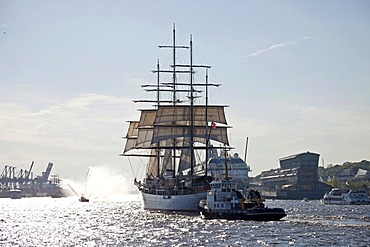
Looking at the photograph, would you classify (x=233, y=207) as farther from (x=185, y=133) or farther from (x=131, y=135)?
(x=131, y=135)

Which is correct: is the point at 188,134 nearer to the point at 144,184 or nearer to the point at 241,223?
the point at 144,184

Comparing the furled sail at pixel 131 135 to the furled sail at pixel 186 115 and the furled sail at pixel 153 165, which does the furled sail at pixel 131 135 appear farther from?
the furled sail at pixel 186 115

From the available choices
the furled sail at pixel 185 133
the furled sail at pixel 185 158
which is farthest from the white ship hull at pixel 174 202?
the furled sail at pixel 185 133

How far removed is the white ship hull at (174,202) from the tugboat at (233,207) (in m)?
24.6

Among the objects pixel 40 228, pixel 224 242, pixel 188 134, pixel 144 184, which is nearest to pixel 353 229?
pixel 224 242

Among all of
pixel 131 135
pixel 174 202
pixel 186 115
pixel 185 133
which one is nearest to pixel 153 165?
pixel 131 135

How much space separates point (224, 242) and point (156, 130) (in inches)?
3667

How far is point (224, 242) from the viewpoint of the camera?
76.1m

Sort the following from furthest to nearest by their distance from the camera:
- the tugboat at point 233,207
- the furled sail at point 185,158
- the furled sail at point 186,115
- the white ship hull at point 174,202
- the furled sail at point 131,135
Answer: the furled sail at point 131,135, the furled sail at point 185,158, the furled sail at point 186,115, the white ship hull at point 174,202, the tugboat at point 233,207

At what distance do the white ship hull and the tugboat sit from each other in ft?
80.7

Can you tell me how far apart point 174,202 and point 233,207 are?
135 feet

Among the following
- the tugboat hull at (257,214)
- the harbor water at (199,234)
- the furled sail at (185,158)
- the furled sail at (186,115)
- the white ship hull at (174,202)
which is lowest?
the harbor water at (199,234)

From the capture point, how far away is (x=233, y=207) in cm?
11025

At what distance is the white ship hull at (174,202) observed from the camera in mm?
142250
